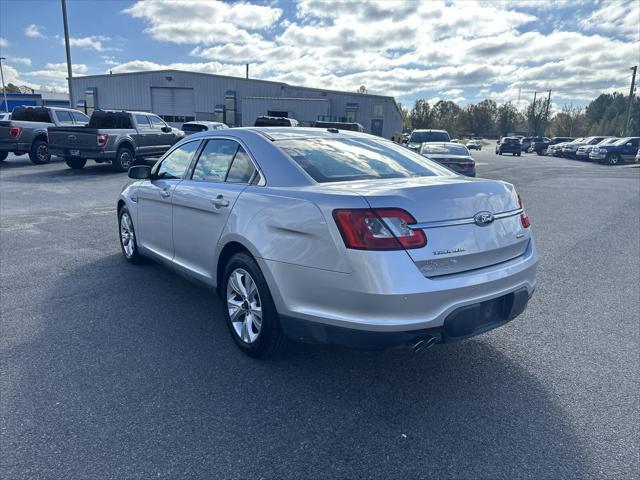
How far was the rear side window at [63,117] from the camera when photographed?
17.6 m

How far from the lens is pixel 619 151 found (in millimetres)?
32625

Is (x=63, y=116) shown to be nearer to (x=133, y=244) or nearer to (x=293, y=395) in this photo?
(x=133, y=244)

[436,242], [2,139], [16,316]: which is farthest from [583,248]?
[2,139]

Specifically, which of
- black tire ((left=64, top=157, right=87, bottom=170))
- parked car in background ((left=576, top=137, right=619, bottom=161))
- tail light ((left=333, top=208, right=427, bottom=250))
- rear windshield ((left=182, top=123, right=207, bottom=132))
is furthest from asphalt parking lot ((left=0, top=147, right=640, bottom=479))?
parked car in background ((left=576, top=137, right=619, bottom=161))

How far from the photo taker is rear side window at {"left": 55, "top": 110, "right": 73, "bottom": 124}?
57.7 feet

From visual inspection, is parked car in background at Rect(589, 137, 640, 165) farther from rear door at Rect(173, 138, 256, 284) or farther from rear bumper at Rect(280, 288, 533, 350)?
rear door at Rect(173, 138, 256, 284)

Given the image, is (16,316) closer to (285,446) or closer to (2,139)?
(285,446)

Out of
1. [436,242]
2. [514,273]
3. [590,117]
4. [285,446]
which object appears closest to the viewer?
[285,446]

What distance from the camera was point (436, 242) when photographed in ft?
8.71

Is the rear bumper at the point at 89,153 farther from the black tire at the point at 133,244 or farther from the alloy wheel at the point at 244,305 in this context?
the alloy wheel at the point at 244,305

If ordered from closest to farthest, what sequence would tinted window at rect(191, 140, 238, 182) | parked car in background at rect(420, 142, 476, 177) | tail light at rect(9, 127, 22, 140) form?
tinted window at rect(191, 140, 238, 182)
parked car in background at rect(420, 142, 476, 177)
tail light at rect(9, 127, 22, 140)

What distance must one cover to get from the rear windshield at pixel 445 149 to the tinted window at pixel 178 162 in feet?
34.4

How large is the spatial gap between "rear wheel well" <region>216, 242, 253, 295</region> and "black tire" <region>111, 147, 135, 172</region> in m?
13.1

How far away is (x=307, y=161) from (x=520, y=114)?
127691 millimetres
